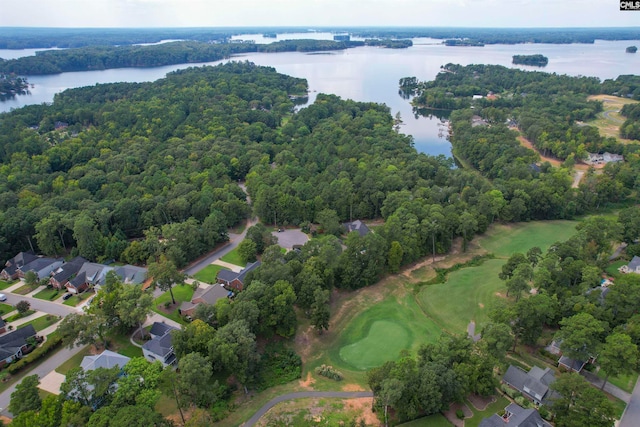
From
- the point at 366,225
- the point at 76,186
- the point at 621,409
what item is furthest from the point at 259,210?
the point at 621,409

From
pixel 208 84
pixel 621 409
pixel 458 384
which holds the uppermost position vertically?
pixel 208 84

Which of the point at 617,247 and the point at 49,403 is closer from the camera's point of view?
the point at 49,403

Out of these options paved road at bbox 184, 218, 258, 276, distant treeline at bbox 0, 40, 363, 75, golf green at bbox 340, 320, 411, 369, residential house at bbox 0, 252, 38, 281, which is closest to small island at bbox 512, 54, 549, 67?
distant treeline at bbox 0, 40, 363, 75

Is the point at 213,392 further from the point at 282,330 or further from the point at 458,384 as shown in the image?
the point at 458,384

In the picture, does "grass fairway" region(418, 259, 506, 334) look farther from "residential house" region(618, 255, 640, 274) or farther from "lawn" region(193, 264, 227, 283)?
"lawn" region(193, 264, 227, 283)

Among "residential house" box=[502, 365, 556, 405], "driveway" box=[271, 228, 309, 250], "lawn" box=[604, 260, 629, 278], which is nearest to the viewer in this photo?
"residential house" box=[502, 365, 556, 405]

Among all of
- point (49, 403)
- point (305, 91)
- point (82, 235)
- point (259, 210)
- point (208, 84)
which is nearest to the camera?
point (49, 403)

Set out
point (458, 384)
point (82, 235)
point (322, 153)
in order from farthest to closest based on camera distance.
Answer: point (322, 153) < point (82, 235) < point (458, 384)
